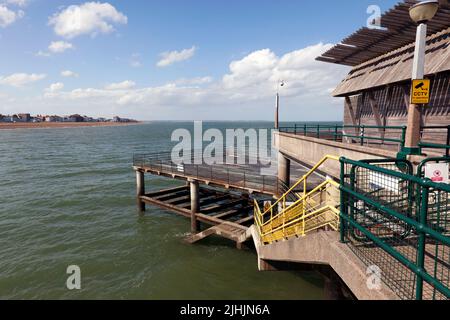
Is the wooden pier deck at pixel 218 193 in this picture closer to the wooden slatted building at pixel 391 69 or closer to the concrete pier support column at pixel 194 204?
the concrete pier support column at pixel 194 204

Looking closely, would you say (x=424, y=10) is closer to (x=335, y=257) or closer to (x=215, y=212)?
(x=335, y=257)

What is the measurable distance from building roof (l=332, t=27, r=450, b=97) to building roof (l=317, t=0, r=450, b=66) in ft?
1.20

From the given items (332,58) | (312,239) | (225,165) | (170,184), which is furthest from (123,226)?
(332,58)

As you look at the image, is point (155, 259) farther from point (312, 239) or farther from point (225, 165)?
point (312, 239)

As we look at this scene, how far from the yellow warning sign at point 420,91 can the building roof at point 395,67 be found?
5783 millimetres

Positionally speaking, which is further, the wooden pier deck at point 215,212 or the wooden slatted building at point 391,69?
the wooden pier deck at point 215,212

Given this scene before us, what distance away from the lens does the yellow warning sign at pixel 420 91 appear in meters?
6.11

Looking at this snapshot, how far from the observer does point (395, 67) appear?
13.7 m

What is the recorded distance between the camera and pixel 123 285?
1355 cm

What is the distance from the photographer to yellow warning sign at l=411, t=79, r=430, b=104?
6111 mm

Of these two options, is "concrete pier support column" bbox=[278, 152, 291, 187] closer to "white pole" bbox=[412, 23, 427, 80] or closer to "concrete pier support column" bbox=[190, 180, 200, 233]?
"concrete pier support column" bbox=[190, 180, 200, 233]

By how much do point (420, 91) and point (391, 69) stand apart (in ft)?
30.6

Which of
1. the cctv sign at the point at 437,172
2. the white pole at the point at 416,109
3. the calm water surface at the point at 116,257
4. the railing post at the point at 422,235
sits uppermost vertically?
the white pole at the point at 416,109

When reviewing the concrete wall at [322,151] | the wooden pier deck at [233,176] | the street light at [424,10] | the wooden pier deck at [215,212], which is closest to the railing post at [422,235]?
the concrete wall at [322,151]
